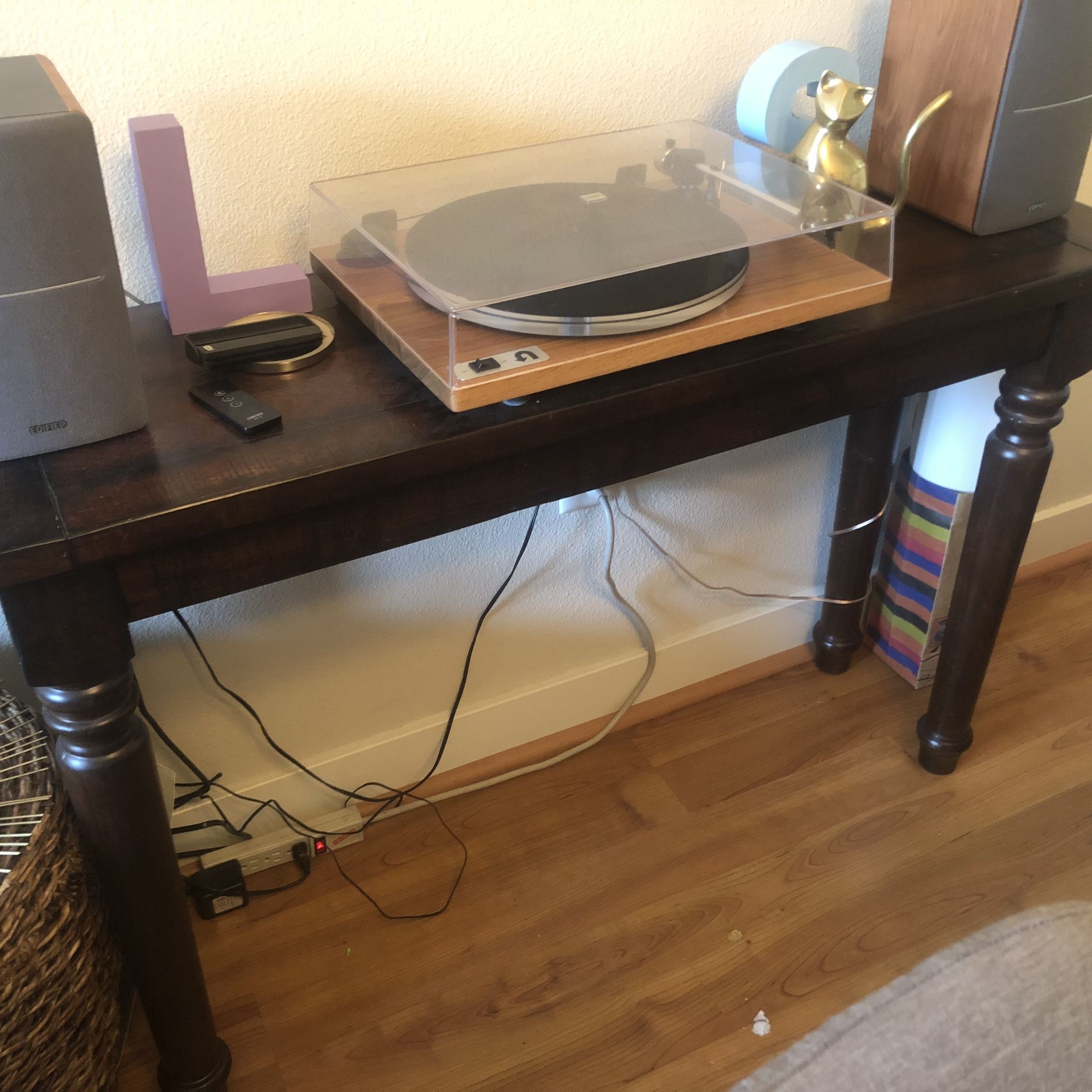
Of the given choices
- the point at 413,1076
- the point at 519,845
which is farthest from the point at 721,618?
the point at 413,1076

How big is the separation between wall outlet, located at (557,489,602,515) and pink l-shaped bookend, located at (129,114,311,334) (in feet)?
1.57

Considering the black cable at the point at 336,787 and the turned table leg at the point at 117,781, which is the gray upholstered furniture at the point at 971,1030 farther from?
the black cable at the point at 336,787

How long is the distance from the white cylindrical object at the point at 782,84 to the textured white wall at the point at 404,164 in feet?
0.24

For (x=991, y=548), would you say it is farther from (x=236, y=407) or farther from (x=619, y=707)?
(x=236, y=407)

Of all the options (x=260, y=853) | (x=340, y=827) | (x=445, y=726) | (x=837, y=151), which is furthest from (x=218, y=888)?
(x=837, y=151)

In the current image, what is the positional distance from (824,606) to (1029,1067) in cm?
122

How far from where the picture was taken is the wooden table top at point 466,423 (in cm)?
74

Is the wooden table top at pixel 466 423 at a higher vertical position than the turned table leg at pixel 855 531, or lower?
higher

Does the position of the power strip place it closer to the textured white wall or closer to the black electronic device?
the textured white wall

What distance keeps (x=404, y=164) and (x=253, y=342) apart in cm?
31

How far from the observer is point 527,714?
1.52 meters

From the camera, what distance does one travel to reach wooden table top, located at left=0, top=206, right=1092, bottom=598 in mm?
737

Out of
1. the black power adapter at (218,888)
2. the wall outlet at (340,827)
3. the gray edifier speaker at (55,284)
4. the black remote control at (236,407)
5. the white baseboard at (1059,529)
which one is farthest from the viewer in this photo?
the white baseboard at (1059,529)

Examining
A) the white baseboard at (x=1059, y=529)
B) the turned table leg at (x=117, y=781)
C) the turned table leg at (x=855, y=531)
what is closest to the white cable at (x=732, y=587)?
the turned table leg at (x=855, y=531)
